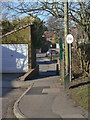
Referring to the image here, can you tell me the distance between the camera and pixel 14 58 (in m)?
18.8

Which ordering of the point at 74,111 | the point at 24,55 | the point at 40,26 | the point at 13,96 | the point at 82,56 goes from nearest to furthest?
1. the point at 74,111
2. the point at 13,96
3. the point at 82,56
4. the point at 24,55
5. the point at 40,26

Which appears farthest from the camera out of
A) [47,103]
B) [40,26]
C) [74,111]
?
[40,26]

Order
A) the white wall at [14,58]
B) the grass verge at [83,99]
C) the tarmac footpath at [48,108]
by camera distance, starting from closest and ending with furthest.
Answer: the tarmac footpath at [48,108]
the grass verge at [83,99]
the white wall at [14,58]

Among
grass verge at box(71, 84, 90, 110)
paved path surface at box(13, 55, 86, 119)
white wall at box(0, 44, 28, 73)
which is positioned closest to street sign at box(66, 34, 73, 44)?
grass verge at box(71, 84, 90, 110)

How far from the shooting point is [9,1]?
13.9 metres

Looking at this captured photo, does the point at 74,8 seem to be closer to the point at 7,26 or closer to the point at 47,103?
the point at 47,103

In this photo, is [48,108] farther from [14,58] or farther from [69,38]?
[14,58]

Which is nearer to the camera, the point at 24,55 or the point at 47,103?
the point at 47,103

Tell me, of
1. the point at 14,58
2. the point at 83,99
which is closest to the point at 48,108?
the point at 83,99

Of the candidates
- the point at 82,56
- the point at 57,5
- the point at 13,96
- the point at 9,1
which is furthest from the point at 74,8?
the point at 13,96

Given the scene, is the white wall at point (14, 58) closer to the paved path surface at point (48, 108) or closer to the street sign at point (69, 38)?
the street sign at point (69, 38)

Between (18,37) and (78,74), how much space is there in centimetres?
716

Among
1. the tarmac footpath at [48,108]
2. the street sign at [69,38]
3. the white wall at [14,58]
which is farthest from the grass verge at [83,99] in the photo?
the white wall at [14,58]

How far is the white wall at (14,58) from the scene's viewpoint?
18641 millimetres
